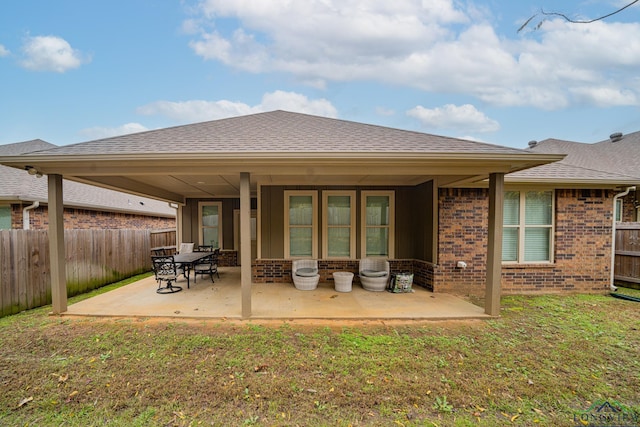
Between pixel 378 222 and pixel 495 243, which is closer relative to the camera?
pixel 495 243

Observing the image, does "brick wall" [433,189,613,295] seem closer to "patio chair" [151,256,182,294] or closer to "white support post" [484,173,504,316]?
"white support post" [484,173,504,316]

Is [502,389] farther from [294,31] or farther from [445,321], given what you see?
[294,31]

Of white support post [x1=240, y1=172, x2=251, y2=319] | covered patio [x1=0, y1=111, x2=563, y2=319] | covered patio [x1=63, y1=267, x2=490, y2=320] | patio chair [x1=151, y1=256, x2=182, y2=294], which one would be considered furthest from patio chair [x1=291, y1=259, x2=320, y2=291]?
patio chair [x1=151, y1=256, x2=182, y2=294]

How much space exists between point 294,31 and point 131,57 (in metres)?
7.38

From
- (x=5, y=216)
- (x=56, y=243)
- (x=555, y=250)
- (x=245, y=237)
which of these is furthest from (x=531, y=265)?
(x=5, y=216)

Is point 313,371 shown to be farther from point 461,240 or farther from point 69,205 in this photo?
point 69,205

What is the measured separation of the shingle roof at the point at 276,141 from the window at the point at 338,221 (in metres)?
1.84

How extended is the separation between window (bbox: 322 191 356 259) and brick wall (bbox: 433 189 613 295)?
222 cm

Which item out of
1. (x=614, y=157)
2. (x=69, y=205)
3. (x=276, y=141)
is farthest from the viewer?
(x=614, y=157)

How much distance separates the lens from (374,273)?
662 centimetres

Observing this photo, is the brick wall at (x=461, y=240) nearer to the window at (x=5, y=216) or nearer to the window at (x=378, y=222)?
the window at (x=378, y=222)

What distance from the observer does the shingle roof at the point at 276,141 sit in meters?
4.49

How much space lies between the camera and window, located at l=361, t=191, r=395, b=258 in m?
7.32

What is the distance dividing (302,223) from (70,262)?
17.4 ft
